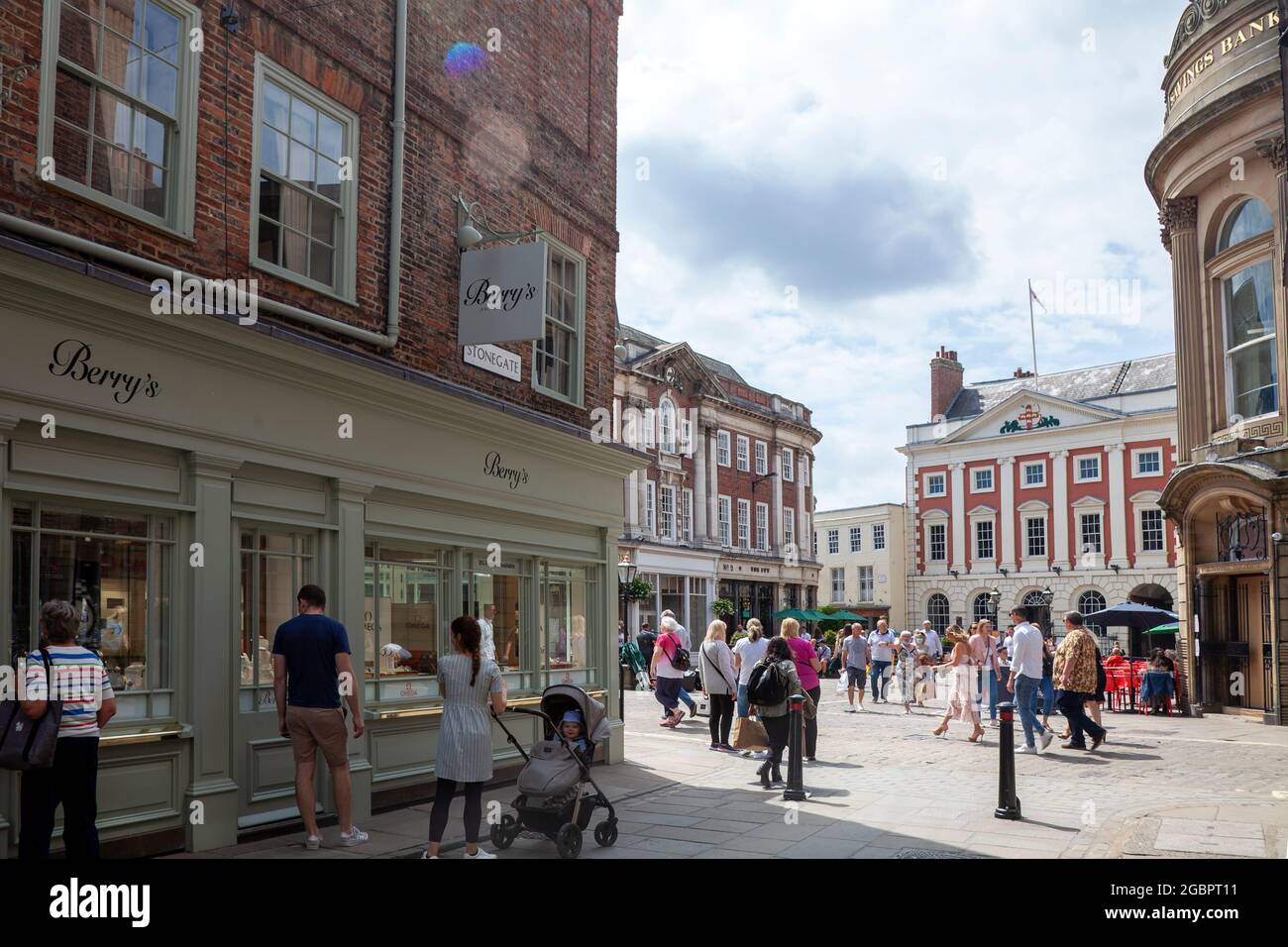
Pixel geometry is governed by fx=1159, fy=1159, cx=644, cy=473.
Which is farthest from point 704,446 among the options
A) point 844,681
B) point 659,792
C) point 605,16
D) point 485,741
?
point 485,741

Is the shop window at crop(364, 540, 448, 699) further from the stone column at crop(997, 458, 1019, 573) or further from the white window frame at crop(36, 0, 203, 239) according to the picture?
the stone column at crop(997, 458, 1019, 573)

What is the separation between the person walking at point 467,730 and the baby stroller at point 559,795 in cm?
20

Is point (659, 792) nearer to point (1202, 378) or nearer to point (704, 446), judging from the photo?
point (1202, 378)

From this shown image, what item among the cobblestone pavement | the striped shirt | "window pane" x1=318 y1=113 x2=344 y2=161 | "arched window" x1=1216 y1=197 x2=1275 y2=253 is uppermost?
"arched window" x1=1216 y1=197 x2=1275 y2=253

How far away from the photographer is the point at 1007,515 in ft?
187

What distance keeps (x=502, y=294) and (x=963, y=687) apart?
31.1 ft

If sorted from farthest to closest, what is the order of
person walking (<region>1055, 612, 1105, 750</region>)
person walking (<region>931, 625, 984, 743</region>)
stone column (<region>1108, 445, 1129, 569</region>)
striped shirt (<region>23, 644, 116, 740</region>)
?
stone column (<region>1108, 445, 1129, 569</region>) < person walking (<region>931, 625, 984, 743</region>) < person walking (<region>1055, 612, 1105, 750</region>) < striped shirt (<region>23, 644, 116, 740</region>)

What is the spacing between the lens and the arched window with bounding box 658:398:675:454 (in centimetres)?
4669

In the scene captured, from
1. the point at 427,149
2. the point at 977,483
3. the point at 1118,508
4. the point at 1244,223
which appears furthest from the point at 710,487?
the point at 427,149

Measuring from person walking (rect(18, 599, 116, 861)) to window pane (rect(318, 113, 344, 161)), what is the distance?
16.2ft

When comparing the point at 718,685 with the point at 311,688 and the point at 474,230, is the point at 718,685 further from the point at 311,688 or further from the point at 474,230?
the point at 311,688

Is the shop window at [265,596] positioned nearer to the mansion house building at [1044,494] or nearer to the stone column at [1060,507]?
the mansion house building at [1044,494]

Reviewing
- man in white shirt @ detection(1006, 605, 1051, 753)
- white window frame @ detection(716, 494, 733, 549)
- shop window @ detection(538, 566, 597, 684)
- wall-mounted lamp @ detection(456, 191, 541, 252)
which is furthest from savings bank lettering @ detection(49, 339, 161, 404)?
white window frame @ detection(716, 494, 733, 549)

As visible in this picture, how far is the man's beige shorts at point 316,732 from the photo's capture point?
26.7 feet
